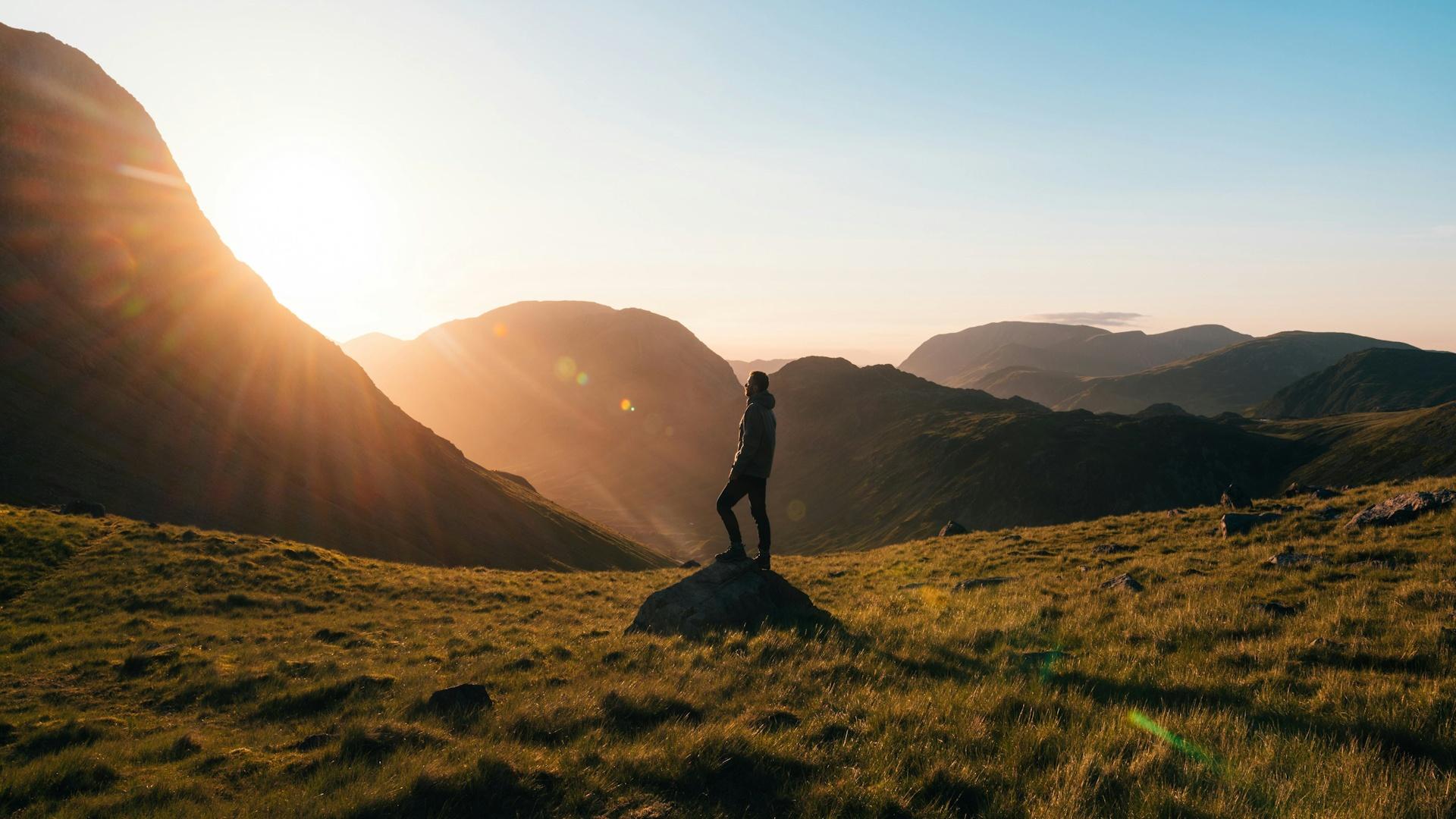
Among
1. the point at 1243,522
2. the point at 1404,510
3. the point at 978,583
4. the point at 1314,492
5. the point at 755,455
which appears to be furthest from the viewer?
the point at 1314,492

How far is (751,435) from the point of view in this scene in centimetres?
1438

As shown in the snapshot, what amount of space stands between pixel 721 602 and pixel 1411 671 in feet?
33.2

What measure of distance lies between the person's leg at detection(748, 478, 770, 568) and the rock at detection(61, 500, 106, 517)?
35.0 m

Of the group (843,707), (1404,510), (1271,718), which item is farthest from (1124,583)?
(843,707)

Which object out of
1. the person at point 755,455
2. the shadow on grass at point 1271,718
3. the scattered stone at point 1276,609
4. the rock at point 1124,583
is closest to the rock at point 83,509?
the person at point 755,455

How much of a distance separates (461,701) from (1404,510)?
22642mm

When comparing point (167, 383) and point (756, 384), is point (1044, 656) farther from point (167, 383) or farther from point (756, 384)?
point (167, 383)

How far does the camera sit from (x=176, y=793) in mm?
6598

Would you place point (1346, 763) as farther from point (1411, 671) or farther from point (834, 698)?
point (834, 698)

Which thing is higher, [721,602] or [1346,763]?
[1346,763]

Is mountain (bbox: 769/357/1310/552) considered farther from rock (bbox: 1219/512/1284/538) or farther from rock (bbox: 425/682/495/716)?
rock (bbox: 425/682/495/716)

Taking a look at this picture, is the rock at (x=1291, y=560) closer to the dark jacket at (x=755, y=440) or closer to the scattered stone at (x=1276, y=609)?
the scattered stone at (x=1276, y=609)

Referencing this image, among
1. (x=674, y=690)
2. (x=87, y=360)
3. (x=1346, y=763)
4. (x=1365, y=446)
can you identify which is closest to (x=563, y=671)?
(x=674, y=690)

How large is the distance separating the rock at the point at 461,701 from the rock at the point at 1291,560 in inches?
654
